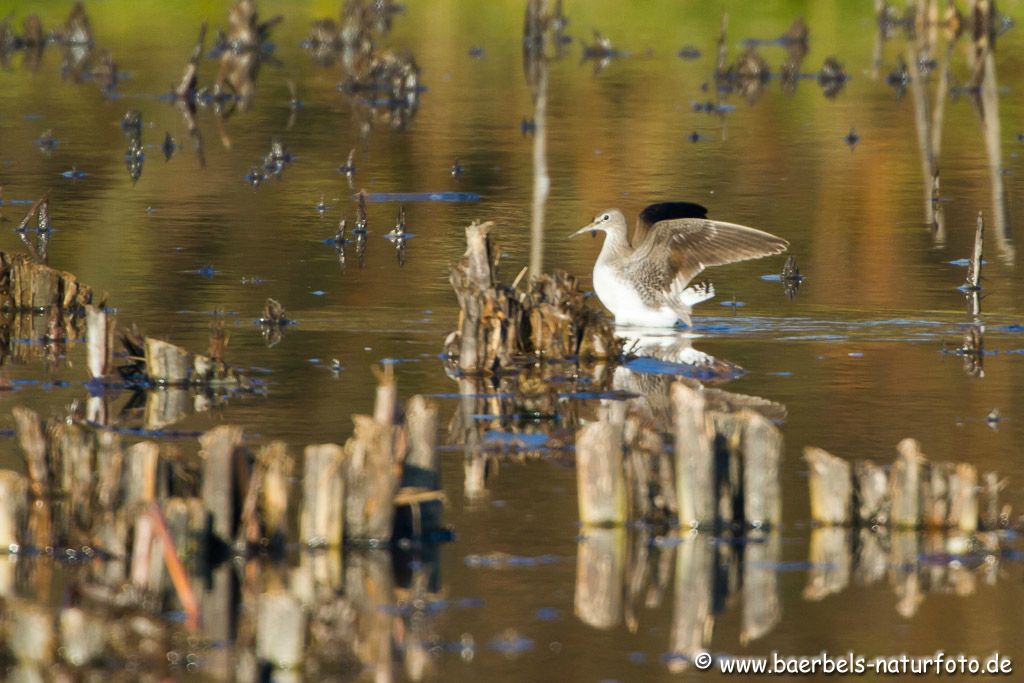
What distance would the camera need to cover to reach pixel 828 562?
7.80 m

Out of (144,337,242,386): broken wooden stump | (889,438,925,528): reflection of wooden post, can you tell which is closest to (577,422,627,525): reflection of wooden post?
(889,438,925,528): reflection of wooden post

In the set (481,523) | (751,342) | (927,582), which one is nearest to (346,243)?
(751,342)

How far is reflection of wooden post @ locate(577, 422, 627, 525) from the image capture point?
7785mm

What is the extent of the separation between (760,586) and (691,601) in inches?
11.7

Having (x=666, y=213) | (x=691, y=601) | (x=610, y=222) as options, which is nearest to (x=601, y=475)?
(x=691, y=601)

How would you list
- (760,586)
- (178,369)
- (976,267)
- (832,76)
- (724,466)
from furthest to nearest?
(832,76)
(976,267)
(178,369)
(724,466)
(760,586)

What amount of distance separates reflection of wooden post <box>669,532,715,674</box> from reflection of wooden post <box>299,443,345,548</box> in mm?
1318

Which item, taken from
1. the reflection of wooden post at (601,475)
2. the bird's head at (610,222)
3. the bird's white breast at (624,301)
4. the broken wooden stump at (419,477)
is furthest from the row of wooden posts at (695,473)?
the bird's head at (610,222)

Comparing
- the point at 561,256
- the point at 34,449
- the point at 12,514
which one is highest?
the point at 561,256

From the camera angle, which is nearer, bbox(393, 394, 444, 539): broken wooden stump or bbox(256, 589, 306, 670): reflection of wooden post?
bbox(256, 589, 306, 670): reflection of wooden post

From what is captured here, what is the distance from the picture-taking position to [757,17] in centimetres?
3853

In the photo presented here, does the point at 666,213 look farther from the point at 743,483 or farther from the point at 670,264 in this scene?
the point at 743,483

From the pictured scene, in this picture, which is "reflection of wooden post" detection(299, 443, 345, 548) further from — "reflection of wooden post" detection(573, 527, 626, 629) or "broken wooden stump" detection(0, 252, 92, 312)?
"broken wooden stump" detection(0, 252, 92, 312)

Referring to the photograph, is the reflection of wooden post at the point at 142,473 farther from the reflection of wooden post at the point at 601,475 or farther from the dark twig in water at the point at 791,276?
the dark twig in water at the point at 791,276
